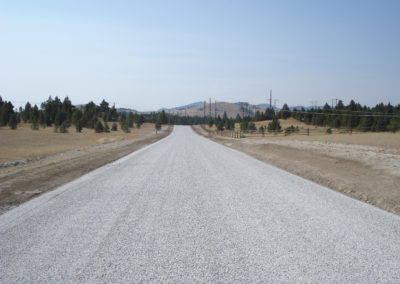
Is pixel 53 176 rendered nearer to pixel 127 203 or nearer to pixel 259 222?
pixel 127 203

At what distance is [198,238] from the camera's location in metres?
5.33

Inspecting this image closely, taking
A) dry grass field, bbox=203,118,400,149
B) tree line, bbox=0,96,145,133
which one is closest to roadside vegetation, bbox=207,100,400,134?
dry grass field, bbox=203,118,400,149

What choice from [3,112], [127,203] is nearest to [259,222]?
[127,203]

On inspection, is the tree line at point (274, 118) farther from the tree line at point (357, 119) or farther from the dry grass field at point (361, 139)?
the dry grass field at point (361, 139)

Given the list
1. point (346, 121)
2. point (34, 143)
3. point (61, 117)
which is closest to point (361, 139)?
point (34, 143)

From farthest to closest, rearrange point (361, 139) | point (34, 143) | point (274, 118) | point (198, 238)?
point (274, 118), point (34, 143), point (361, 139), point (198, 238)

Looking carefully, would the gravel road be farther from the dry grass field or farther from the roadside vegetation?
the roadside vegetation

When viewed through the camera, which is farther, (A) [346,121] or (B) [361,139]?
(A) [346,121]

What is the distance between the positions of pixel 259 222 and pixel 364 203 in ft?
11.4

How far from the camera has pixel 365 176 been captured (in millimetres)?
12234

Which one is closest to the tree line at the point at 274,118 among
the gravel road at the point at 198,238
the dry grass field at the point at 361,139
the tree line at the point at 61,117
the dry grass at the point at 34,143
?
the tree line at the point at 61,117

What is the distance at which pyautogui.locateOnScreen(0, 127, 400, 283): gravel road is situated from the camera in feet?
13.4

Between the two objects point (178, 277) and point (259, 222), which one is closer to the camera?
point (178, 277)

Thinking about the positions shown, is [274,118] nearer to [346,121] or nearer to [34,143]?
[346,121]
